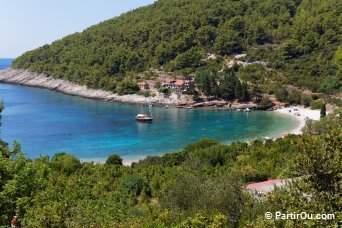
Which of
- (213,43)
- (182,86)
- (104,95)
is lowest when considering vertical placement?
(104,95)

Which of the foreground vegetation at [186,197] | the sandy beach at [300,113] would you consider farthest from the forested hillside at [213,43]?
the foreground vegetation at [186,197]

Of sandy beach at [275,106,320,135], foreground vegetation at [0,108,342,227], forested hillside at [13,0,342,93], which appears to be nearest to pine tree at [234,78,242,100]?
forested hillside at [13,0,342,93]

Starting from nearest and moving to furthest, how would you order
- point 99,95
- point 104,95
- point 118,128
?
point 118,128 < point 104,95 < point 99,95

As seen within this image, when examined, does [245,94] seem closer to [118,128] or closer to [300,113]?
[300,113]

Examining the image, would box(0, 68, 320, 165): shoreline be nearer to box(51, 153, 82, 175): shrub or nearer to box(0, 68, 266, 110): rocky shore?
box(0, 68, 266, 110): rocky shore

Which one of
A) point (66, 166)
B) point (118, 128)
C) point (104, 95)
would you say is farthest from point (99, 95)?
point (66, 166)

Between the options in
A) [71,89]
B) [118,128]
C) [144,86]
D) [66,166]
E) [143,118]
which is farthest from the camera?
[71,89]

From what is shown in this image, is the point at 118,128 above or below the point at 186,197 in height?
below

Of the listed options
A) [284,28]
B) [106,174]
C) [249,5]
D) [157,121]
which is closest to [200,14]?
[249,5]

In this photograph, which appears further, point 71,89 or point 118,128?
point 71,89
